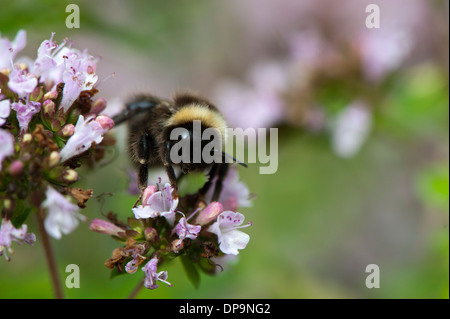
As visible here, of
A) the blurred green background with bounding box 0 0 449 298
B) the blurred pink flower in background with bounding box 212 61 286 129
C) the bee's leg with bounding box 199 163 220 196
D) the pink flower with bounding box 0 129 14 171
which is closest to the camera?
the pink flower with bounding box 0 129 14 171

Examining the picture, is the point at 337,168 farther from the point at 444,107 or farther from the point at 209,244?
the point at 209,244

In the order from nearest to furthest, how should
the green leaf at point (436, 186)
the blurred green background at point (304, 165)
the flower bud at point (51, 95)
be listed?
the flower bud at point (51, 95) → the green leaf at point (436, 186) → the blurred green background at point (304, 165)

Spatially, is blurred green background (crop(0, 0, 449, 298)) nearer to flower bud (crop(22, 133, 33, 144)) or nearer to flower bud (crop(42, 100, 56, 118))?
flower bud (crop(42, 100, 56, 118))

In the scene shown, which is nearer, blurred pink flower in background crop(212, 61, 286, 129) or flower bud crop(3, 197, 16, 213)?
flower bud crop(3, 197, 16, 213)

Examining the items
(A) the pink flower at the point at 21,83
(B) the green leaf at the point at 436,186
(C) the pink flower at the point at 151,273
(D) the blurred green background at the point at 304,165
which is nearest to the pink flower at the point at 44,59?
(A) the pink flower at the point at 21,83

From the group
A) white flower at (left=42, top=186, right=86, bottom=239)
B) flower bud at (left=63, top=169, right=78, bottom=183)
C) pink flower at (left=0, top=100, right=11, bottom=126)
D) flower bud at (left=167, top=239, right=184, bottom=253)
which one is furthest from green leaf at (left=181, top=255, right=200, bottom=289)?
pink flower at (left=0, top=100, right=11, bottom=126)

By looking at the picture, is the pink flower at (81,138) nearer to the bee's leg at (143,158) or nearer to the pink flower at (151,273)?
the bee's leg at (143,158)
